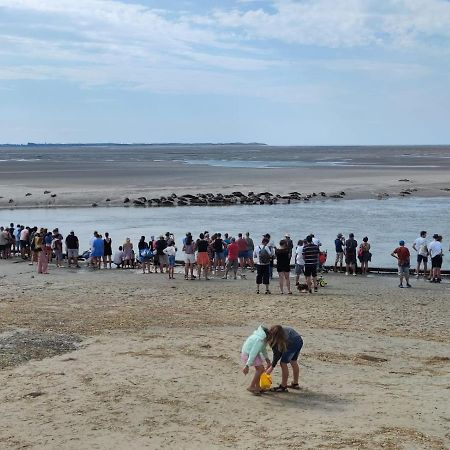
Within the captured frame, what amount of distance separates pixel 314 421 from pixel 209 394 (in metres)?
1.70

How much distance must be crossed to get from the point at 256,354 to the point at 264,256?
8.41m

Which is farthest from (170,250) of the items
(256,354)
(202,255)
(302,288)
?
(256,354)

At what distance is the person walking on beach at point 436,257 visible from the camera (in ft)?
68.3

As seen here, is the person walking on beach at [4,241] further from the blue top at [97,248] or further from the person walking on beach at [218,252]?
the person walking on beach at [218,252]

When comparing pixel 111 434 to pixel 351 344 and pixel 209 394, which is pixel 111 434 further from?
pixel 351 344

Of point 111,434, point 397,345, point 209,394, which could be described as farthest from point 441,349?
point 111,434

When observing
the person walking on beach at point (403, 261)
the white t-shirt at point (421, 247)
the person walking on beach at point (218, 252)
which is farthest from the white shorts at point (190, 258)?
the white t-shirt at point (421, 247)

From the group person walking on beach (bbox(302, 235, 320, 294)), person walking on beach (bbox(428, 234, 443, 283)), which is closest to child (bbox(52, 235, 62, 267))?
person walking on beach (bbox(302, 235, 320, 294))

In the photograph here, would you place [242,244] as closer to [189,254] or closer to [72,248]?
[189,254]

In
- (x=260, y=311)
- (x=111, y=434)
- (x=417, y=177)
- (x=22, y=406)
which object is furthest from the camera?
(x=417, y=177)

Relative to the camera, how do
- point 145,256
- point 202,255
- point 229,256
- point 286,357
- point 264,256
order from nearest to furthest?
point 286,357
point 264,256
point 202,255
point 229,256
point 145,256

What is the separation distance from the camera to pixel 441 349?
1313 centimetres

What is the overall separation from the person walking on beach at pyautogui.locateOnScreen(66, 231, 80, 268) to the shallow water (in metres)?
6.39

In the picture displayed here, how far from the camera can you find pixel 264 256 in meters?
18.7
